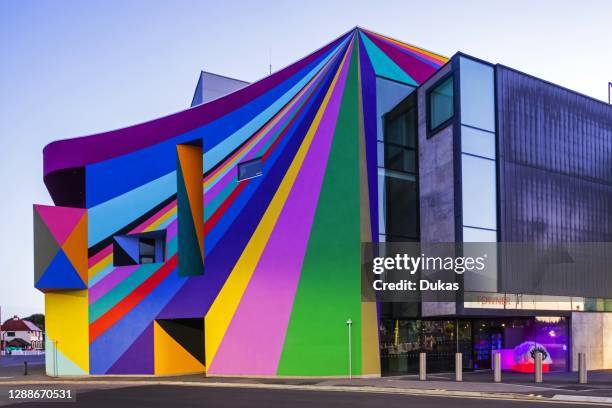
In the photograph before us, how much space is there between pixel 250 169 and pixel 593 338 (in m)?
17.6

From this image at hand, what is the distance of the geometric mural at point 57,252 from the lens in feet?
102

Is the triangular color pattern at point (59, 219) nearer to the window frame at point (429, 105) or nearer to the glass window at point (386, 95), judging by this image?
the glass window at point (386, 95)

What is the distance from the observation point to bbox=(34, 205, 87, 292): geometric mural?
31172 mm

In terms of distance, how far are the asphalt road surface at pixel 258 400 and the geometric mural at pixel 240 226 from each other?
5.03 meters

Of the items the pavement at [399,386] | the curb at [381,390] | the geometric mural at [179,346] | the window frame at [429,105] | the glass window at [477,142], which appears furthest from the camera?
the geometric mural at [179,346]

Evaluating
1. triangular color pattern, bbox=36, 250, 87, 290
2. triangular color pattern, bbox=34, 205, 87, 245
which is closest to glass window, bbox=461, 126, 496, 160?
triangular color pattern, bbox=34, 205, 87, 245

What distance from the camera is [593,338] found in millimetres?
27625

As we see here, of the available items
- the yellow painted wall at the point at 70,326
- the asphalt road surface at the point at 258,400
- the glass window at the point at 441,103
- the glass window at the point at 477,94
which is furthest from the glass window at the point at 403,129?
the yellow painted wall at the point at 70,326

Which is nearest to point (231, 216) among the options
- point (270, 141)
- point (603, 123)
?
point (270, 141)

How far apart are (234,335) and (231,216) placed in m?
5.46

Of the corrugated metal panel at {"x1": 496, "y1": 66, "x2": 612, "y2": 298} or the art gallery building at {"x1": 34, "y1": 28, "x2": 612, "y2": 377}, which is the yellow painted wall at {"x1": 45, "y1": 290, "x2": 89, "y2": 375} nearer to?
the art gallery building at {"x1": 34, "y1": 28, "x2": 612, "y2": 377}

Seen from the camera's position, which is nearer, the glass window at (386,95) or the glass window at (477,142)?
the glass window at (477,142)

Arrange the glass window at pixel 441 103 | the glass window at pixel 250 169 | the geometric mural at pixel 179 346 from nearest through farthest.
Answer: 1. the glass window at pixel 441 103
2. the glass window at pixel 250 169
3. the geometric mural at pixel 179 346

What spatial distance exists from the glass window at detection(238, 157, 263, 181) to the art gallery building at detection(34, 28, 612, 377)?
0.07 m
